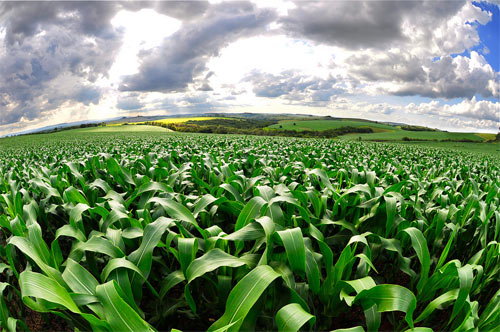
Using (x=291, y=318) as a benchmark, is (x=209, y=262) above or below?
above

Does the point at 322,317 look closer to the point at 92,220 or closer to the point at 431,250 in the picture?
the point at 431,250

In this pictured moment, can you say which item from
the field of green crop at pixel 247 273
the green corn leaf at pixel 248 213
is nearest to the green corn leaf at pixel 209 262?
the field of green crop at pixel 247 273

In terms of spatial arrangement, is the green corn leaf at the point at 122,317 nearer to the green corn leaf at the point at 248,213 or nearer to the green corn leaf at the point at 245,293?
the green corn leaf at the point at 245,293

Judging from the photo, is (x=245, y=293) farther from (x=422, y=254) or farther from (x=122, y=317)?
(x=422, y=254)

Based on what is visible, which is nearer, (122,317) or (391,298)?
(122,317)

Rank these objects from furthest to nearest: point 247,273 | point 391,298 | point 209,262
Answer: point 247,273, point 209,262, point 391,298

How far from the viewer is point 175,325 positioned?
1.89m

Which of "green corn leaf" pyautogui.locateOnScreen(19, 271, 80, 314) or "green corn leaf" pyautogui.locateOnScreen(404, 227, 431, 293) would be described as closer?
"green corn leaf" pyautogui.locateOnScreen(19, 271, 80, 314)

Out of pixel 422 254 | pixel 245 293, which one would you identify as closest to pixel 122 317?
pixel 245 293

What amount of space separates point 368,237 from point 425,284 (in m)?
0.56

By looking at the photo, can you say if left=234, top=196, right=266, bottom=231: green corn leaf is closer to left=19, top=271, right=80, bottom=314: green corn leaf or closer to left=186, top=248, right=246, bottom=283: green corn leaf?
left=186, top=248, right=246, bottom=283: green corn leaf

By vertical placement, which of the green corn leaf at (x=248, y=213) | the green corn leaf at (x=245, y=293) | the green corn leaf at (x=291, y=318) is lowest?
the green corn leaf at (x=291, y=318)

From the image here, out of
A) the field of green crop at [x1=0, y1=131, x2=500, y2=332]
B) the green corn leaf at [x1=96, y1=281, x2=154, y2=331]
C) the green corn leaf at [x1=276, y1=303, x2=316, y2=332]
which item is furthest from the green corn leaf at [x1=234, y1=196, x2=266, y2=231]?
the green corn leaf at [x1=96, y1=281, x2=154, y2=331]

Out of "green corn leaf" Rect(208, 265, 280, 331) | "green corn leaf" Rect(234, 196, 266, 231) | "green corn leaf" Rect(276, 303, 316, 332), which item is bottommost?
"green corn leaf" Rect(276, 303, 316, 332)
